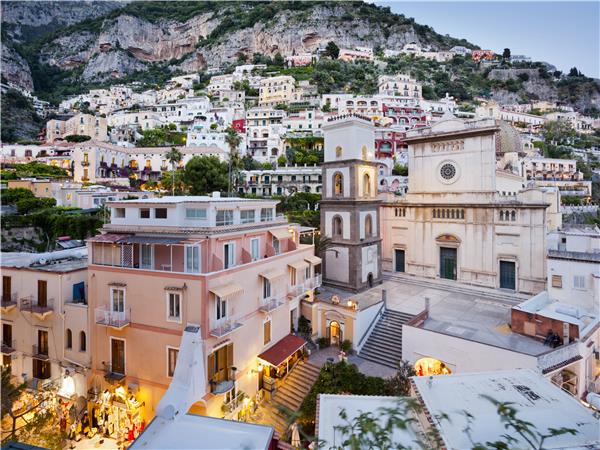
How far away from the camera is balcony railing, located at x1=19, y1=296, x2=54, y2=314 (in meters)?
15.2

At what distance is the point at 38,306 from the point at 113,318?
4376mm

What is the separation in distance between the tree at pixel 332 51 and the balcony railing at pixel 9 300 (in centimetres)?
12598

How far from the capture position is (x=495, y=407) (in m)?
8.35

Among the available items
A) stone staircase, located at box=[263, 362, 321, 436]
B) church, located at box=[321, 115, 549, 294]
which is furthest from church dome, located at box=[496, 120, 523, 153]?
stone staircase, located at box=[263, 362, 321, 436]

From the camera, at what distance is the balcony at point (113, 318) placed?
13.9 metres

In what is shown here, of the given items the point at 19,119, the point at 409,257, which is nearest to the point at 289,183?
the point at 409,257

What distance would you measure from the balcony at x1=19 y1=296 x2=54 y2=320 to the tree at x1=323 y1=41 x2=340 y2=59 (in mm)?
126177

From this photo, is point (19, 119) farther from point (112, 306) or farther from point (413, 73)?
point (413, 73)

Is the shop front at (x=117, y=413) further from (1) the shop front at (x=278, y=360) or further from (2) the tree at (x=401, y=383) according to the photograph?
(2) the tree at (x=401, y=383)

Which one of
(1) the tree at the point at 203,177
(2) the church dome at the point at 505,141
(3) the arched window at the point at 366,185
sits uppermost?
(2) the church dome at the point at 505,141

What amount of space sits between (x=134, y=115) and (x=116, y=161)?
35.7m

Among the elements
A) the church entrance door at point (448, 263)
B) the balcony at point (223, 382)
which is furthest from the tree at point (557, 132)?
the balcony at point (223, 382)

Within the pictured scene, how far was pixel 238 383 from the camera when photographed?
14398 mm

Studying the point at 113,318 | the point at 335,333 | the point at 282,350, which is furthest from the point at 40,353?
the point at 335,333
